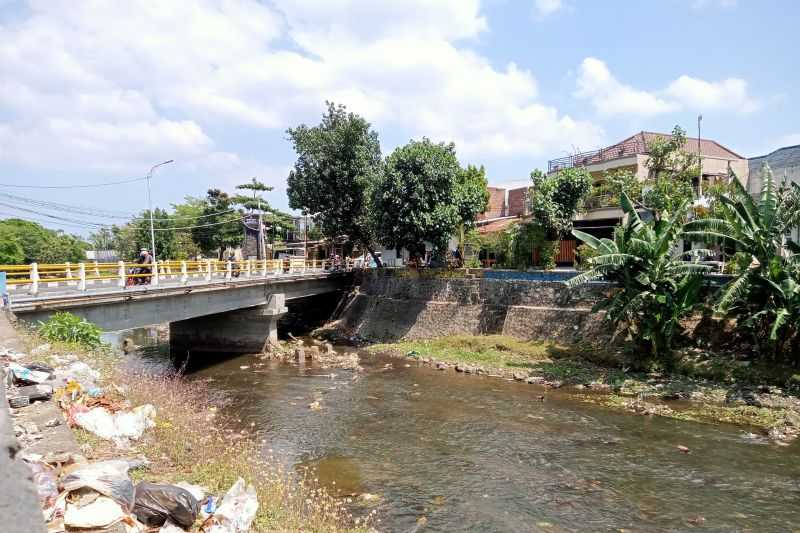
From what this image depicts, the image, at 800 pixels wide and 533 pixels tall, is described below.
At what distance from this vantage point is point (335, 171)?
40.6 metres

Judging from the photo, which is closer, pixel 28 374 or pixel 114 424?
pixel 114 424

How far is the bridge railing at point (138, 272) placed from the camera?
60.5 feet

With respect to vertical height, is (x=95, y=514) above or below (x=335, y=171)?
below

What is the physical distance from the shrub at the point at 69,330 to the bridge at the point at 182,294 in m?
0.97

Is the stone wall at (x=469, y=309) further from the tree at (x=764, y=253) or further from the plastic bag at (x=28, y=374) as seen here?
the plastic bag at (x=28, y=374)

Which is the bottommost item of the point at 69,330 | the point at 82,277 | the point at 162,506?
the point at 162,506

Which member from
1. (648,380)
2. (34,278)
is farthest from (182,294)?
(648,380)

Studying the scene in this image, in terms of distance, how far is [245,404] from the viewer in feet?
70.3

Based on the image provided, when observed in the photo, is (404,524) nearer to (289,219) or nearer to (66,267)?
(66,267)

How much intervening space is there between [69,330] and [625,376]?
2232 centimetres

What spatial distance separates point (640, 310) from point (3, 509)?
24.9m

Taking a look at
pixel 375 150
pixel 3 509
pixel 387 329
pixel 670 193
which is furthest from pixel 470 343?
pixel 3 509

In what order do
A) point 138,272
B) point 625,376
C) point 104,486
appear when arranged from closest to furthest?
point 104,486 → point 625,376 → point 138,272

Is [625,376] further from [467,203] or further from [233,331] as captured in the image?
[233,331]
